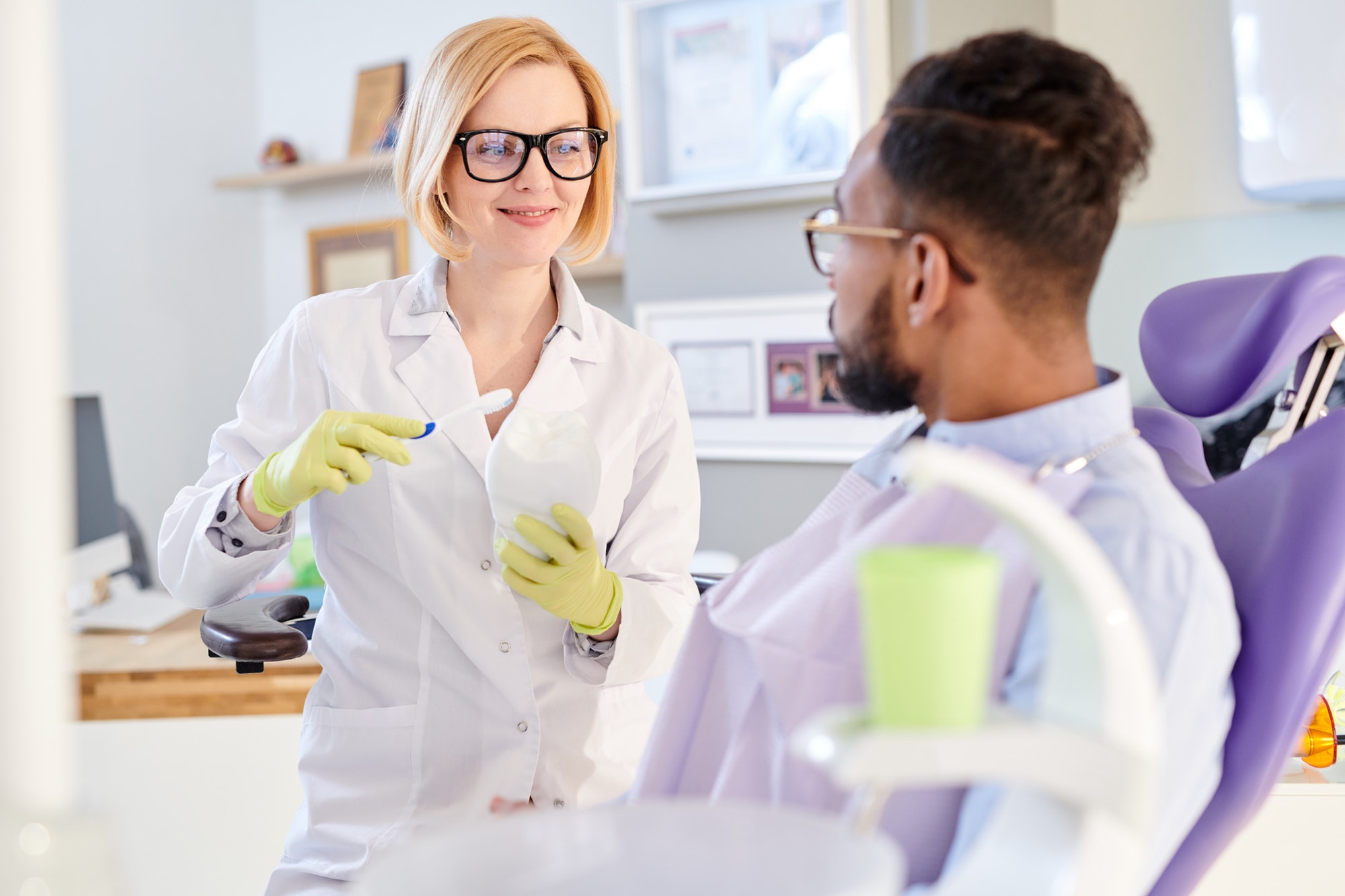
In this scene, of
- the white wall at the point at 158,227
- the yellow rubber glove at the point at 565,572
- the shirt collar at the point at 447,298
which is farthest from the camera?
the white wall at the point at 158,227

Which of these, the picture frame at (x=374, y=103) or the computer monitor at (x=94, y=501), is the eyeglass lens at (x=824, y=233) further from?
the picture frame at (x=374, y=103)

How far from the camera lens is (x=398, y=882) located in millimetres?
549

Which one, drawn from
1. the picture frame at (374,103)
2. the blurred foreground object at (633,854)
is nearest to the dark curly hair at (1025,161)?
the blurred foreground object at (633,854)

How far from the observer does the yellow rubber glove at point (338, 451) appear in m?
1.14

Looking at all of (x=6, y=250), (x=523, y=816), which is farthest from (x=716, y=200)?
(x=6, y=250)

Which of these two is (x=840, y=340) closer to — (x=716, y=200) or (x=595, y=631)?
(x=595, y=631)

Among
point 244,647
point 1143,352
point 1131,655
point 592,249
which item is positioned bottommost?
point 244,647

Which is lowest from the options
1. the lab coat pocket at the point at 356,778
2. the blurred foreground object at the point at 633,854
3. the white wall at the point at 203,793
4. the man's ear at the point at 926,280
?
the white wall at the point at 203,793

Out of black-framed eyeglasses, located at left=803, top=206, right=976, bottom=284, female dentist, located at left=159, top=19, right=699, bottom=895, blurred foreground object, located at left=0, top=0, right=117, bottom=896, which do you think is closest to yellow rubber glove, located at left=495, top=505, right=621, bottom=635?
female dentist, located at left=159, top=19, right=699, bottom=895

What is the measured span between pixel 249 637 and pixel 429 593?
25cm

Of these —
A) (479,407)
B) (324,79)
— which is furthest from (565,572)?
(324,79)

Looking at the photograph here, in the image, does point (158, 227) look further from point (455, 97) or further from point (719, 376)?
point (455, 97)

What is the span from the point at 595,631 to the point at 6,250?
92cm

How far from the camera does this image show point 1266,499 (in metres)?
0.91
